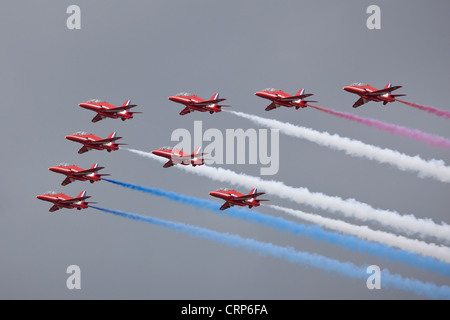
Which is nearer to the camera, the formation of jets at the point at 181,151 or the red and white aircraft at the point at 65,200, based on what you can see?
the formation of jets at the point at 181,151

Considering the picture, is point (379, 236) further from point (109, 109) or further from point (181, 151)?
point (109, 109)

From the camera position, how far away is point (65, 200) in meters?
139

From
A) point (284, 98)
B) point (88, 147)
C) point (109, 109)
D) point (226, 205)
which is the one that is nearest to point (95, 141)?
point (88, 147)

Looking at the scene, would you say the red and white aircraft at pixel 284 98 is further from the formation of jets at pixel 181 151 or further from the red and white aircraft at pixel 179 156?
the red and white aircraft at pixel 179 156

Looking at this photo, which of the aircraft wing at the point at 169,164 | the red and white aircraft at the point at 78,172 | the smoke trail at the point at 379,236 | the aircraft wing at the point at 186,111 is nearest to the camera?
the smoke trail at the point at 379,236

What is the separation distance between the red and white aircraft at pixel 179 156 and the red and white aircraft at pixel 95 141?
5.74 metres

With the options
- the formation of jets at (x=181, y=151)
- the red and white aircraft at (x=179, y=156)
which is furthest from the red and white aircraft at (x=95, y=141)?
the red and white aircraft at (x=179, y=156)

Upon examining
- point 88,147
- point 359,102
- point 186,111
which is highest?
point 186,111

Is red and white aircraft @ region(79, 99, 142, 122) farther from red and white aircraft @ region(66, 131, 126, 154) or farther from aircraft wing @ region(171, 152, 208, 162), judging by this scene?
aircraft wing @ region(171, 152, 208, 162)

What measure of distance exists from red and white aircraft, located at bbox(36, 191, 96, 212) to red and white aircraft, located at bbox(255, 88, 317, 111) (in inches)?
1043

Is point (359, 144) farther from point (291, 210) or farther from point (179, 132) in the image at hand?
point (179, 132)

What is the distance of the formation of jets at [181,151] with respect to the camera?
434 feet

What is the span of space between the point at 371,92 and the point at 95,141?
3601 centimetres
